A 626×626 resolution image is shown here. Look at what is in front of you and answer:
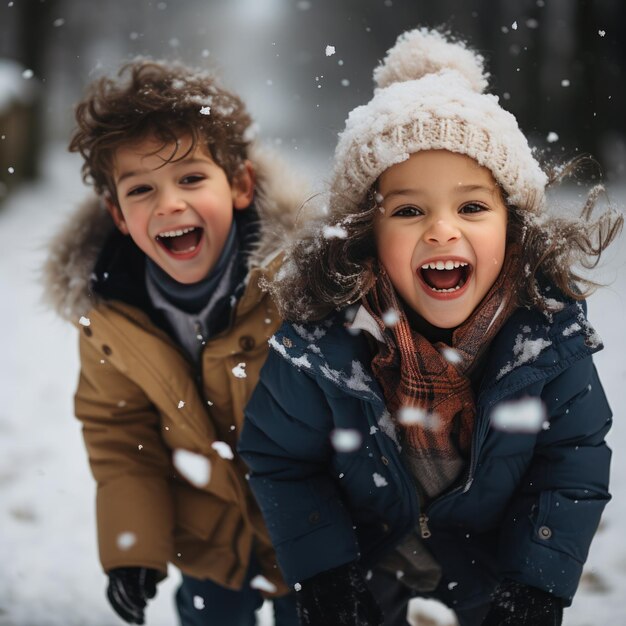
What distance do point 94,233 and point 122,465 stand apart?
22.9 inches

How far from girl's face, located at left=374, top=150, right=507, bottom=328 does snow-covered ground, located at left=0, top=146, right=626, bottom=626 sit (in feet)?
1.24

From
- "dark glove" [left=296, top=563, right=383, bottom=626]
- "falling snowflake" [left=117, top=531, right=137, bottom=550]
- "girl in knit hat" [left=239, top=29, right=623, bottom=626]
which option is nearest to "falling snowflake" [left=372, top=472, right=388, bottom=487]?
"girl in knit hat" [left=239, top=29, right=623, bottom=626]

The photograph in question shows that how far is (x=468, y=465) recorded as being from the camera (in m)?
1.41

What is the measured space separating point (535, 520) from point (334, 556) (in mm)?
407

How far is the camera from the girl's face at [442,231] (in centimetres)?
123

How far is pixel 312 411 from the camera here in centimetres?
141

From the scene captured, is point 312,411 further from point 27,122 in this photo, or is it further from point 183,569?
point 27,122

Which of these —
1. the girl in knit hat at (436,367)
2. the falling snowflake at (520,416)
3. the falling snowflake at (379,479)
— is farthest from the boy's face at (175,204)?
the falling snowflake at (520,416)

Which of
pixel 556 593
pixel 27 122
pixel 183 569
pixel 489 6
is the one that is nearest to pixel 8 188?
pixel 27 122

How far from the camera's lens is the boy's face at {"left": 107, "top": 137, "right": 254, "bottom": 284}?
1.49 meters

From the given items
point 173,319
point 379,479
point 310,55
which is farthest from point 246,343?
point 310,55

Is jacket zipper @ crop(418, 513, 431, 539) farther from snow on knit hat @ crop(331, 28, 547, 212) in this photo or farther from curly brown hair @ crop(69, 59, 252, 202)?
curly brown hair @ crop(69, 59, 252, 202)

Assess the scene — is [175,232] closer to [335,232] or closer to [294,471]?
[335,232]

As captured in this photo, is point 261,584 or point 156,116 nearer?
point 156,116
